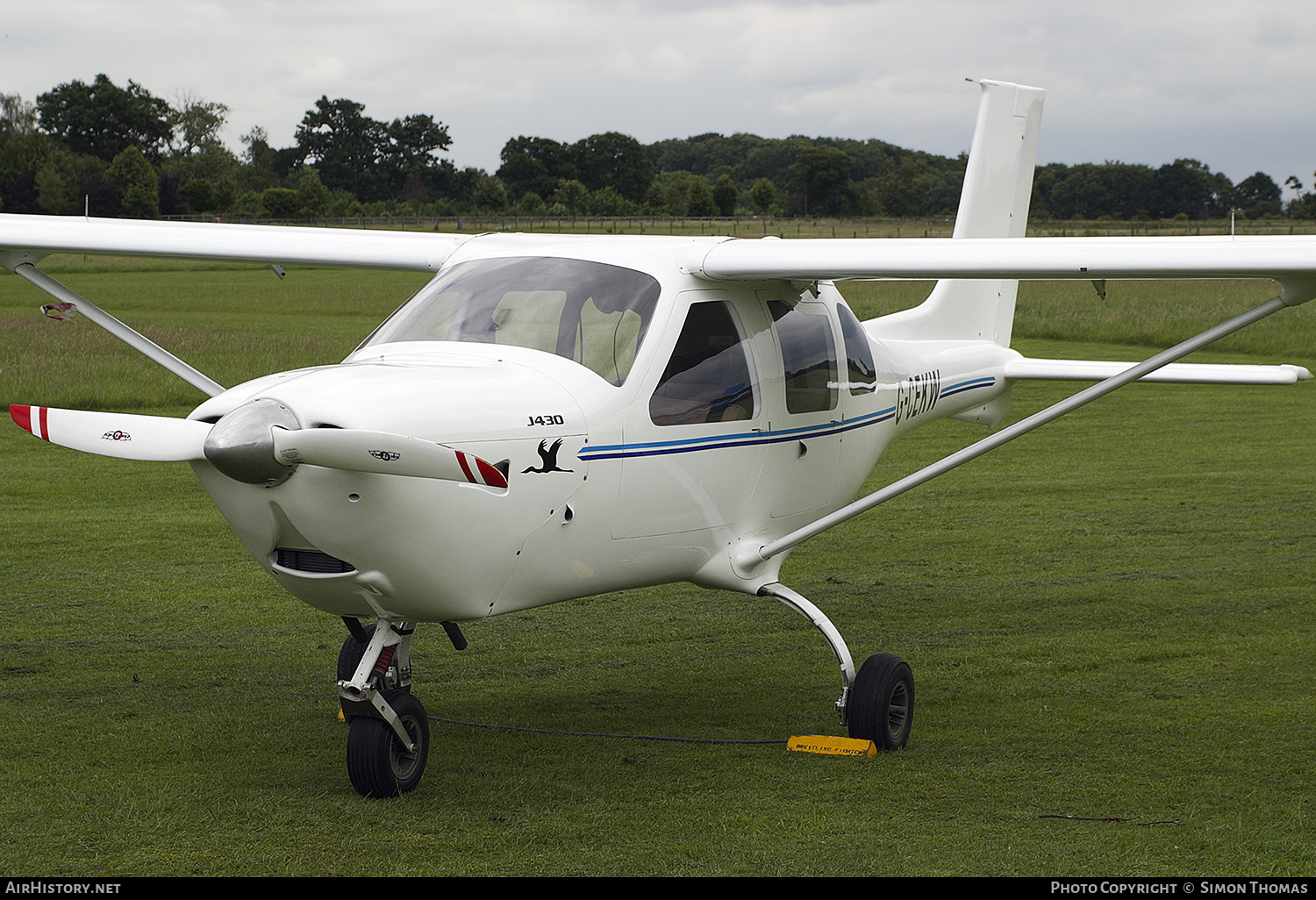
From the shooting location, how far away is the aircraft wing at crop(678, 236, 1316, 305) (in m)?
5.44

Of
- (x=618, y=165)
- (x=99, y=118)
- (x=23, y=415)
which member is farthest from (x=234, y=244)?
(x=99, y=118)

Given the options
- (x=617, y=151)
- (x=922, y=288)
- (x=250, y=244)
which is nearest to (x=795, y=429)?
(x=250, y=244)

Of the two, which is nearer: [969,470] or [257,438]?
[257,438]

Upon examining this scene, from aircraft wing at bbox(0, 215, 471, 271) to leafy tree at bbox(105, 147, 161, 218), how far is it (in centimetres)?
6588

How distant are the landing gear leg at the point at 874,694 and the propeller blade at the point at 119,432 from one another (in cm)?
312

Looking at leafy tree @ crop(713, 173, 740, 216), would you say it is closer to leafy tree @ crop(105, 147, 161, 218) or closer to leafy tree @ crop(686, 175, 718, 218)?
leafy tree @ crop(686, 175, 718, 218)

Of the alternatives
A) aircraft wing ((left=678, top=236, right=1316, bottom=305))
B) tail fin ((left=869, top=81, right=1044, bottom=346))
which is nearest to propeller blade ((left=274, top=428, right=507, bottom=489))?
aircraft wing ((left=678, top=236, right=1316, bottom=305))

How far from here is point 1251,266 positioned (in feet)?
17.7

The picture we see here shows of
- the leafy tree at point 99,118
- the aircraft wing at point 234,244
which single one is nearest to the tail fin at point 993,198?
the aircraft wing at point 234,244

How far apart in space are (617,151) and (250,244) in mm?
99303

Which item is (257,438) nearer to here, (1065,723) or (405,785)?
(405,785)

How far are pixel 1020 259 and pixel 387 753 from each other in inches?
139

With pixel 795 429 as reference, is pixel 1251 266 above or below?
above

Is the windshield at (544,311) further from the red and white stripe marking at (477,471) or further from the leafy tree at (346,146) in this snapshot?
the leafy tree at (346,146)
